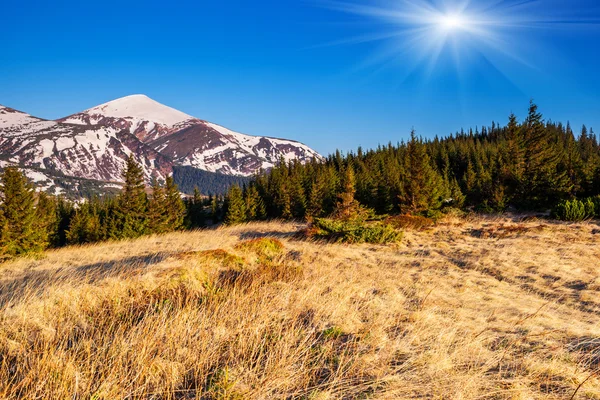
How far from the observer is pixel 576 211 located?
17656 mm

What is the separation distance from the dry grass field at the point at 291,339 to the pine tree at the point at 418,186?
22890mm

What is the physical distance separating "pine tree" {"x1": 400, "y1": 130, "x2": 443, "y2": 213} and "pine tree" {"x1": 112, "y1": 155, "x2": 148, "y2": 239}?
36961 millimetres

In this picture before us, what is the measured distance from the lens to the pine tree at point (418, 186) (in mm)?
29375

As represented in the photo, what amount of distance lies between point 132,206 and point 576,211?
49.3 metres

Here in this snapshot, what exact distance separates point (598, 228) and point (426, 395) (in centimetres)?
1828

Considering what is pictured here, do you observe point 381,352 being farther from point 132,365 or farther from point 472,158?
point 472,158

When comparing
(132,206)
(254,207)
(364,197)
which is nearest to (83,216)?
(132,206)

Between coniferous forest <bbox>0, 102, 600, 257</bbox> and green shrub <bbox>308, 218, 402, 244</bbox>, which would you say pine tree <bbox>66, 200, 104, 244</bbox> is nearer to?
coniferous forest <bbox>0, 102, 600, 257</bbox>

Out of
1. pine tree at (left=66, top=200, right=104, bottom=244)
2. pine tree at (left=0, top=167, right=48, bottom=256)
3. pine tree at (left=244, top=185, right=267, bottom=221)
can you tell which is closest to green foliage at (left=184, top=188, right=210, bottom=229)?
pine tree at (left=244, top=185, right=267, bottom=221)

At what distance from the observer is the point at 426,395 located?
2.61 metres

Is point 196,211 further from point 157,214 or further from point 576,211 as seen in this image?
point 576,211

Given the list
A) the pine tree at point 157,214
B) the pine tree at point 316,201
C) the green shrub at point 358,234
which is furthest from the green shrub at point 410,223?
the pine tree at point 157,214

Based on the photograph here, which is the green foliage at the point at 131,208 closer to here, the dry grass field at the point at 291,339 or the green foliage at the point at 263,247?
the green foliage at the point at 263,247

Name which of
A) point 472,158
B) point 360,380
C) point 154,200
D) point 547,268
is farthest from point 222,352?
point 472,158
